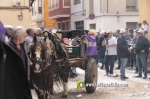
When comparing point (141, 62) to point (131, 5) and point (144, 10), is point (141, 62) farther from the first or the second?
point (131, 5)

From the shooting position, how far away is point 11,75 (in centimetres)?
279

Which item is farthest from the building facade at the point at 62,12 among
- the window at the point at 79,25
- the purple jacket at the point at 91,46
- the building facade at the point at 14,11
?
the purple jacket at the point at 91,46

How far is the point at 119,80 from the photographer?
11688 mm

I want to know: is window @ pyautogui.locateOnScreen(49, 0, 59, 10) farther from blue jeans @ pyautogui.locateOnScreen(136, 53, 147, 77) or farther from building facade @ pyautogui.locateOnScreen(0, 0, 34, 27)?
blue jeans @ pyautogui.locateOnScreen(136, 53, 147, 77)

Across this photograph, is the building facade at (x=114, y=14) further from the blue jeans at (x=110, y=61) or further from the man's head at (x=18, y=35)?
the man's head at (x=18, y=35)

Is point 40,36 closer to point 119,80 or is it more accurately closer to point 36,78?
point 36,78

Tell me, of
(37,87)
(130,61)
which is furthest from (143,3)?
(37,87)

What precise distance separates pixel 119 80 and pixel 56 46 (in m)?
4.50

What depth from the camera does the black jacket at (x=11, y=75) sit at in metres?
2.61

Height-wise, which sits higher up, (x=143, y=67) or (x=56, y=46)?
(x=56, y=46)

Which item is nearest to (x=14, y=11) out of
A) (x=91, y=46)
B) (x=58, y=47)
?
(x=91, y=46)

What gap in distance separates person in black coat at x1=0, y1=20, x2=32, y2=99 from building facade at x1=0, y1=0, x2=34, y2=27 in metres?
17.0

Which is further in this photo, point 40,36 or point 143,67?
point 143,67

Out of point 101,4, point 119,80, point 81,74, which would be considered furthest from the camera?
point 101,4
